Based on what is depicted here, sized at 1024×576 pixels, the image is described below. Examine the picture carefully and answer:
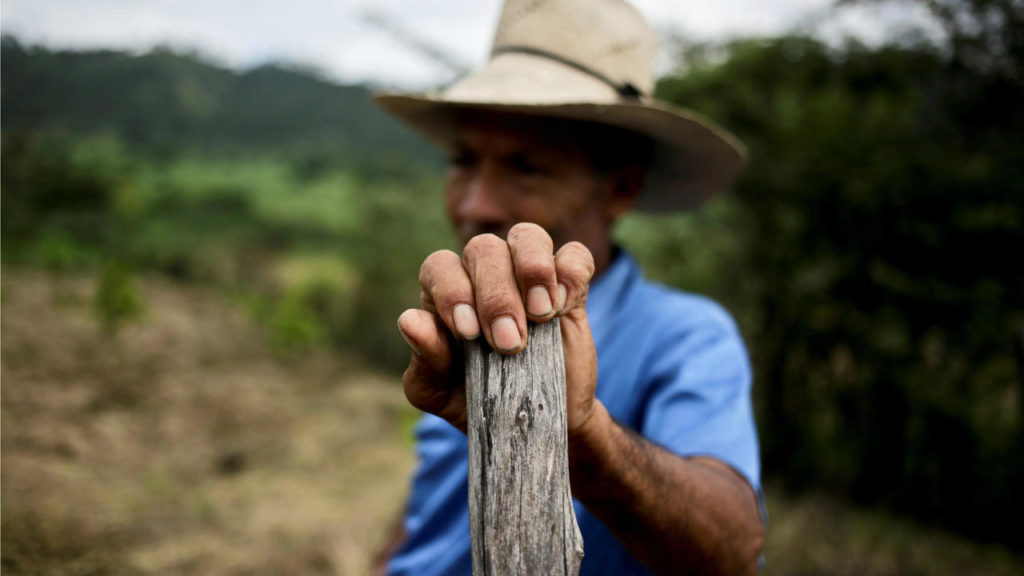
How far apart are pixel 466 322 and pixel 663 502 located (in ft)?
1.84

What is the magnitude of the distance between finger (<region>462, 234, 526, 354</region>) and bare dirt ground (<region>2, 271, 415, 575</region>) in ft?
5.01

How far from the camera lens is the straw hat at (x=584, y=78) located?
5.79 ft

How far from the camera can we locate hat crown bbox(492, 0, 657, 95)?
193 centimetres

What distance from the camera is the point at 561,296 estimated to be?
0.90 meters

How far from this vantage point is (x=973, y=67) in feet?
11.6

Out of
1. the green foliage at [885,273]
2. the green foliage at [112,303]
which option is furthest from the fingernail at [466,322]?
the green foliage at [112,303]

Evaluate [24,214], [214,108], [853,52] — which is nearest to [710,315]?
[853,52]

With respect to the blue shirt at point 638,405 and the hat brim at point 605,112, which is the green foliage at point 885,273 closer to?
the hat brim at point 605,112

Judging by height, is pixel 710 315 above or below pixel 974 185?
below

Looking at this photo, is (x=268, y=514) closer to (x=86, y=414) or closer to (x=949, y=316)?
(x=86, y=414)

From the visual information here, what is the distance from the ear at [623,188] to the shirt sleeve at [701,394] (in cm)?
52

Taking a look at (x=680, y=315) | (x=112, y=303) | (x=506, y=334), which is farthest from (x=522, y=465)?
(x=112, y=303)

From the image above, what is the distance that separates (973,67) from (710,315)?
3.20 m

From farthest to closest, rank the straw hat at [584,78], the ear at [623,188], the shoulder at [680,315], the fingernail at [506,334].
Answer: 1. the ear at [623,188]
2. the straw hat at [584,78]
3. the shoulder at [680,315]
4. the fingernail at [506,334]
